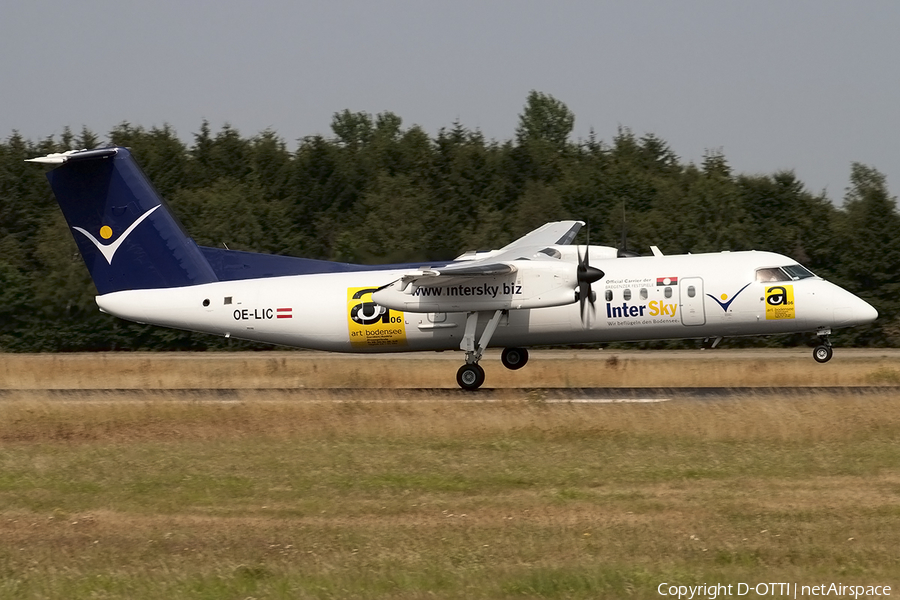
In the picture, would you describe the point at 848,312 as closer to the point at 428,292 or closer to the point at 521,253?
the point at 521,253

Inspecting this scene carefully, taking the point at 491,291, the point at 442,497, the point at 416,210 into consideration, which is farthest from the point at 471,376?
the point at 416,210

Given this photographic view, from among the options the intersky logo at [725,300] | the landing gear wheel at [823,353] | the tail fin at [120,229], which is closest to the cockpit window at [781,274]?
the intersky logo at [725,300]

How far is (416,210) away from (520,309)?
87.2ft

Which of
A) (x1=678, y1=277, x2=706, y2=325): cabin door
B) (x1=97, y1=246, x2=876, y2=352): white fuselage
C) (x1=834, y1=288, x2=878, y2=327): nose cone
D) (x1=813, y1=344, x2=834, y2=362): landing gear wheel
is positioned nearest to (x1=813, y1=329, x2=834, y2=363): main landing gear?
(x1=813, y1=344, x2=834, y2=362): landing gear wheel

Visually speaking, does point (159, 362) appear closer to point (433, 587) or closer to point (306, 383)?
point (306, 383)

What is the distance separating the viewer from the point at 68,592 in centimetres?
855

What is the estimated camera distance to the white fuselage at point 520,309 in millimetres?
21094

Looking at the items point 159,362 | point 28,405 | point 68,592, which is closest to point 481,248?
point 159,362

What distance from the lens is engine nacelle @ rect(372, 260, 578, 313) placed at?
20391 mm

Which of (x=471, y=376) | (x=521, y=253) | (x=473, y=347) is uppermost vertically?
(x=521, y=253)

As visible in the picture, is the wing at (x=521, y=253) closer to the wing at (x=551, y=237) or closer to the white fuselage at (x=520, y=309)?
the wing at (x=551, y=237)

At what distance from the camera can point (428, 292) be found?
68.9 ft

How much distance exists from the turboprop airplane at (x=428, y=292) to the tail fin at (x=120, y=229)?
2 centimetres

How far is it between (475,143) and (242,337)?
126 ft
